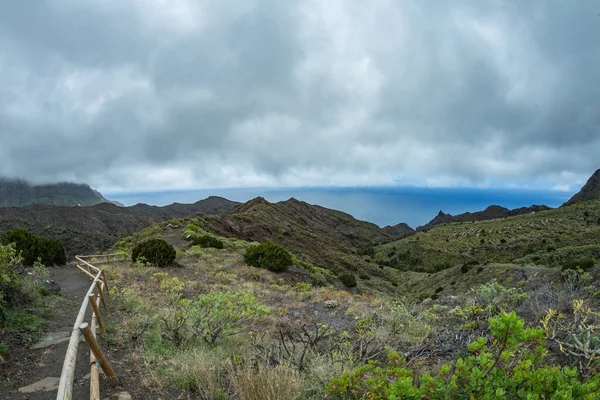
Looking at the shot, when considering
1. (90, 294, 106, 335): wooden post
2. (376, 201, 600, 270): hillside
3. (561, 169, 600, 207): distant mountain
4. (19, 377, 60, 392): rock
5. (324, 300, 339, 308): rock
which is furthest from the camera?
(561, 169, 600, 207): distant mountain

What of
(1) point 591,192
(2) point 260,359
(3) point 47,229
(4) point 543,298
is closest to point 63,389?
(2) point 260,359

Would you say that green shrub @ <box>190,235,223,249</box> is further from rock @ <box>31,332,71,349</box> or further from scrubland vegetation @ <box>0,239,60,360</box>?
rock @ <box>31,332,71,349</box>

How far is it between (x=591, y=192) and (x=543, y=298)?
15344cm

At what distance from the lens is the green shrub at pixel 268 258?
74.5ft

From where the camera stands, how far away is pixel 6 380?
16.4ft

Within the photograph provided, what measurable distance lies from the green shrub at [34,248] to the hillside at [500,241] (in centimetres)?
4605

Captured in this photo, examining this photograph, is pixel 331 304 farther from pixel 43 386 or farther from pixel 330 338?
pixel 43 386

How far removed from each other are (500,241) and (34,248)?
65.8 meters

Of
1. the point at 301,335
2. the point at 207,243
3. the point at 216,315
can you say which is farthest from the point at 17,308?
the point at 207,243

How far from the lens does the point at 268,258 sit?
75.9ft

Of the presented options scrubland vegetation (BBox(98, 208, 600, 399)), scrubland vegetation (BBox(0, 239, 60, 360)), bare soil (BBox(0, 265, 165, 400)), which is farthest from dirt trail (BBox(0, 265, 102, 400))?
scrubland vegetation (BBox(98, 208, 600, 399))

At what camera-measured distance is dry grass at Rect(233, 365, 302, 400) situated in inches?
151

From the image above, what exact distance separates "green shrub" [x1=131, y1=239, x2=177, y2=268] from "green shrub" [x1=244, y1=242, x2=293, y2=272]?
4995mm

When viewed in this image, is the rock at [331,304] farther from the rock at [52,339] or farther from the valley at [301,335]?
the rock at [52,339]
